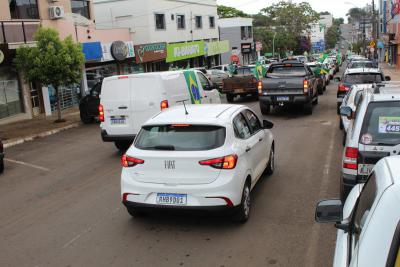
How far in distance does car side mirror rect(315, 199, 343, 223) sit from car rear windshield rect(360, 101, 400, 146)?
2271mm

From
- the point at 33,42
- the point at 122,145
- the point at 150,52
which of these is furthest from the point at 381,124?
the point at 150,52

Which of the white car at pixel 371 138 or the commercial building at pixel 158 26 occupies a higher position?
the commercial building at pixel 158 26

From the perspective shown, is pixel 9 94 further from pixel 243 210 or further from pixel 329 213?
pixel 329 213

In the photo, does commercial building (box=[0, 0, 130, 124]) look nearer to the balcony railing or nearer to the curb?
the balcony railing

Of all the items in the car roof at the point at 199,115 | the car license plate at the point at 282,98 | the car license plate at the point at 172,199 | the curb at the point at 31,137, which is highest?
the car roof at the point at 199,115

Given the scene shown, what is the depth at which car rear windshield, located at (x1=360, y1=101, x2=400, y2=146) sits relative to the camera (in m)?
5.79

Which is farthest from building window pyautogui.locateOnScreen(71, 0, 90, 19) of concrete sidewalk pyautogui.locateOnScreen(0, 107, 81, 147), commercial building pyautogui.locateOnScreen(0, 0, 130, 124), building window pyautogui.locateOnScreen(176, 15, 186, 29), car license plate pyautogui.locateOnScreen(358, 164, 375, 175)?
car license plate pyautogui.locateOnScreen(358, 164, 375, 175)

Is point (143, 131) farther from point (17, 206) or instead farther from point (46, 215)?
point (17, 206)

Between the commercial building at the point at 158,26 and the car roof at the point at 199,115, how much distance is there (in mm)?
22789

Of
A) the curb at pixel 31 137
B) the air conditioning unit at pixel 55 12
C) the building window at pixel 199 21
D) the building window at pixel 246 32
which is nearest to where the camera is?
the curb at pixel 31 137

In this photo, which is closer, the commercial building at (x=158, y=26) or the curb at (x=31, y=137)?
the curb at (x=31, y=137)

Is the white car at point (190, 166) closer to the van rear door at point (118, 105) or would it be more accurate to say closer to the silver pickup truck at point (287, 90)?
the van rear door at point (118, 105)

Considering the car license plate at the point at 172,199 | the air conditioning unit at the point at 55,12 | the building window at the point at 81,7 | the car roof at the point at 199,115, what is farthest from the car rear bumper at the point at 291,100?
the building window at the point at 81,7

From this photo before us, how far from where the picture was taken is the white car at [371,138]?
5754mm
